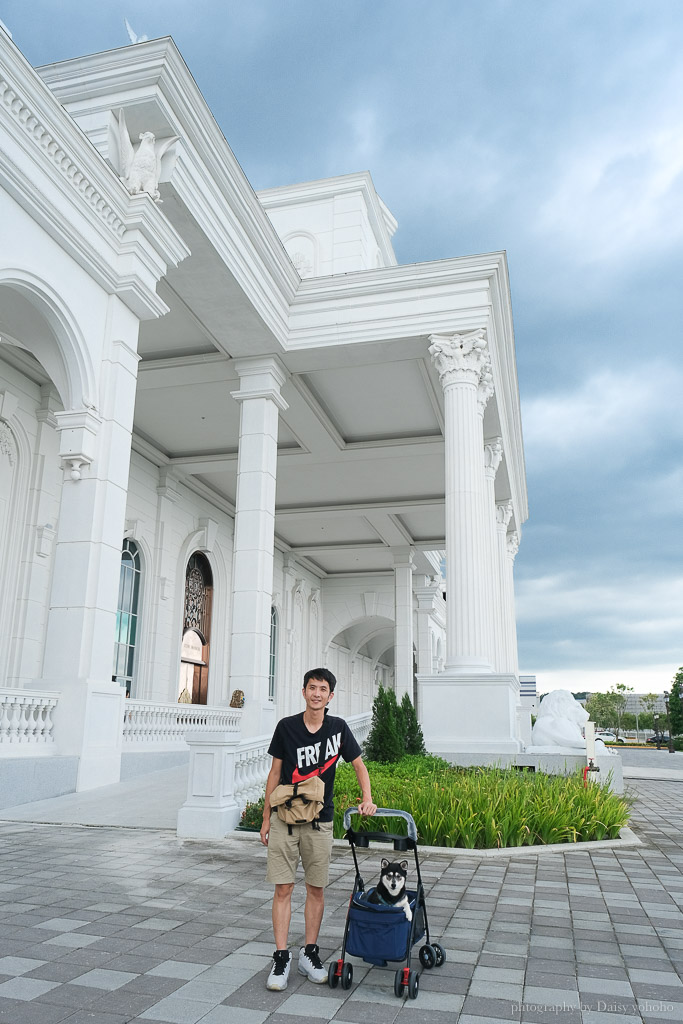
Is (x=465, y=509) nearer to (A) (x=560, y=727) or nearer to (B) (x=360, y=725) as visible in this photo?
(A) (x=560, y=727)

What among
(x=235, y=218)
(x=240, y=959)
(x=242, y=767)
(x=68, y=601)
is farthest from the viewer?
(x=235, y=218)

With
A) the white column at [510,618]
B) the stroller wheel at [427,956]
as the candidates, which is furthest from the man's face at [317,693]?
the white column at [510,618]

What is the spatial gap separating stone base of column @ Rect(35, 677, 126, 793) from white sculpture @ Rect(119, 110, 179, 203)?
23.8 ft

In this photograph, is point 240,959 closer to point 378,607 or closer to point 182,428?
point 182,428

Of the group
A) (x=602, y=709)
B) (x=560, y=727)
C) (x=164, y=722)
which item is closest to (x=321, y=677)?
(x=164, y=722)

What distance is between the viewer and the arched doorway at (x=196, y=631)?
2411cm

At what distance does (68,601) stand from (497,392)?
→ 37.8 feet

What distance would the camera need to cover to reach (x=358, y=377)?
17.6 metres

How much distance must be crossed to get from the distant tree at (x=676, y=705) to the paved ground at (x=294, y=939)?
2443 inches

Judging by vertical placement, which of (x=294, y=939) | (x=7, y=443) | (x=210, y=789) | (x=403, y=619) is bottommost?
(x=294, y=939)

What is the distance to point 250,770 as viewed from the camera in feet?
33.1

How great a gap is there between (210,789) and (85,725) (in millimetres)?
2462

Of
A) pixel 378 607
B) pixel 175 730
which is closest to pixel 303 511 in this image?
pixel 378 607

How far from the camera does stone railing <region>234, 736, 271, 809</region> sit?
9438 mm
